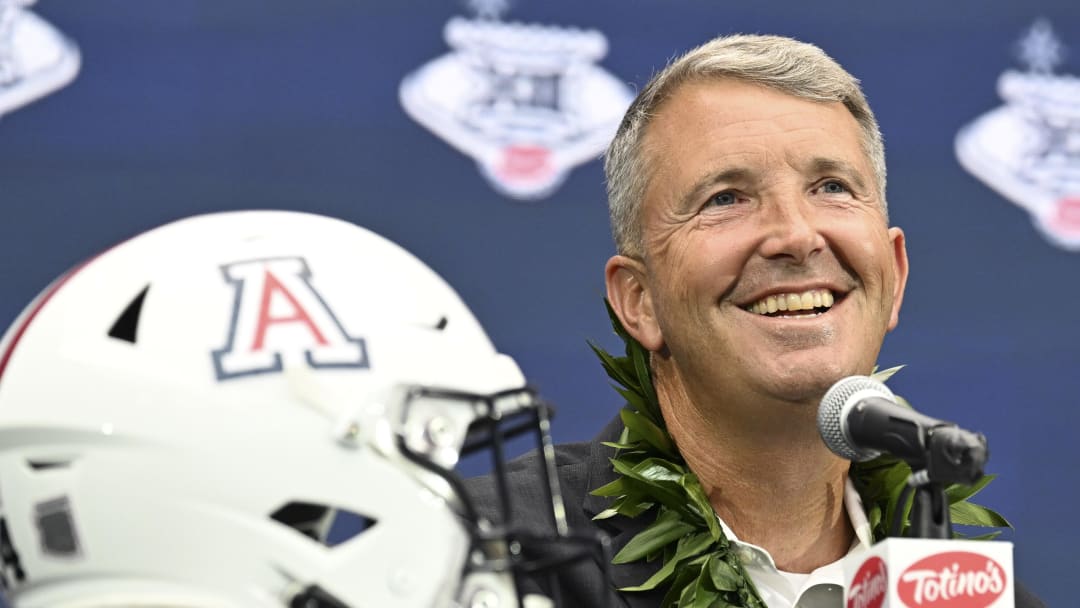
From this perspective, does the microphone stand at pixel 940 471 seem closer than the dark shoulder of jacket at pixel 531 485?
Yes

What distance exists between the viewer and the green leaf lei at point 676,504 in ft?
6.02

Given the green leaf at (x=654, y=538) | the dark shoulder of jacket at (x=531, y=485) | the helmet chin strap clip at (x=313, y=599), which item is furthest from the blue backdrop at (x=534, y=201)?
the helmet chin strap clip at (x=313, y=599)

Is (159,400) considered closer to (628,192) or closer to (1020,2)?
(628,192)

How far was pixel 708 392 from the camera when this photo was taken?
6.30ft

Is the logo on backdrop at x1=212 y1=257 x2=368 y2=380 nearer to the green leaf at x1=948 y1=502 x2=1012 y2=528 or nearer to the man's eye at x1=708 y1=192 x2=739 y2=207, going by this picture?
the man's eye at x1=708 y1=192 x2=739 y2=207

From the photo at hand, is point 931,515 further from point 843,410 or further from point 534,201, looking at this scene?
point 534,201

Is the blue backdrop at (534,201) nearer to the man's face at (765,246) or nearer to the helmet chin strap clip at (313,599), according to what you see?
the man's face at (765,246)

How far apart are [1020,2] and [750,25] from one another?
0.50 metres

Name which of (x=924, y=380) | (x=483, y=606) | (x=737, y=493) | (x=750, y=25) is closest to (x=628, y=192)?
(x=737, y=493)

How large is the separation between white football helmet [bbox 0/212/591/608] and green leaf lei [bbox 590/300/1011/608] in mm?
619

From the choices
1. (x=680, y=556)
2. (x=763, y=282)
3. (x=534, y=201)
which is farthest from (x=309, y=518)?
(x=534, y=201)

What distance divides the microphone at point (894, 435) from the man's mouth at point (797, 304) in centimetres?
43

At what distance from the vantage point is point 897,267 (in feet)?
6.92

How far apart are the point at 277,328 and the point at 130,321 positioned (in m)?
0.13
